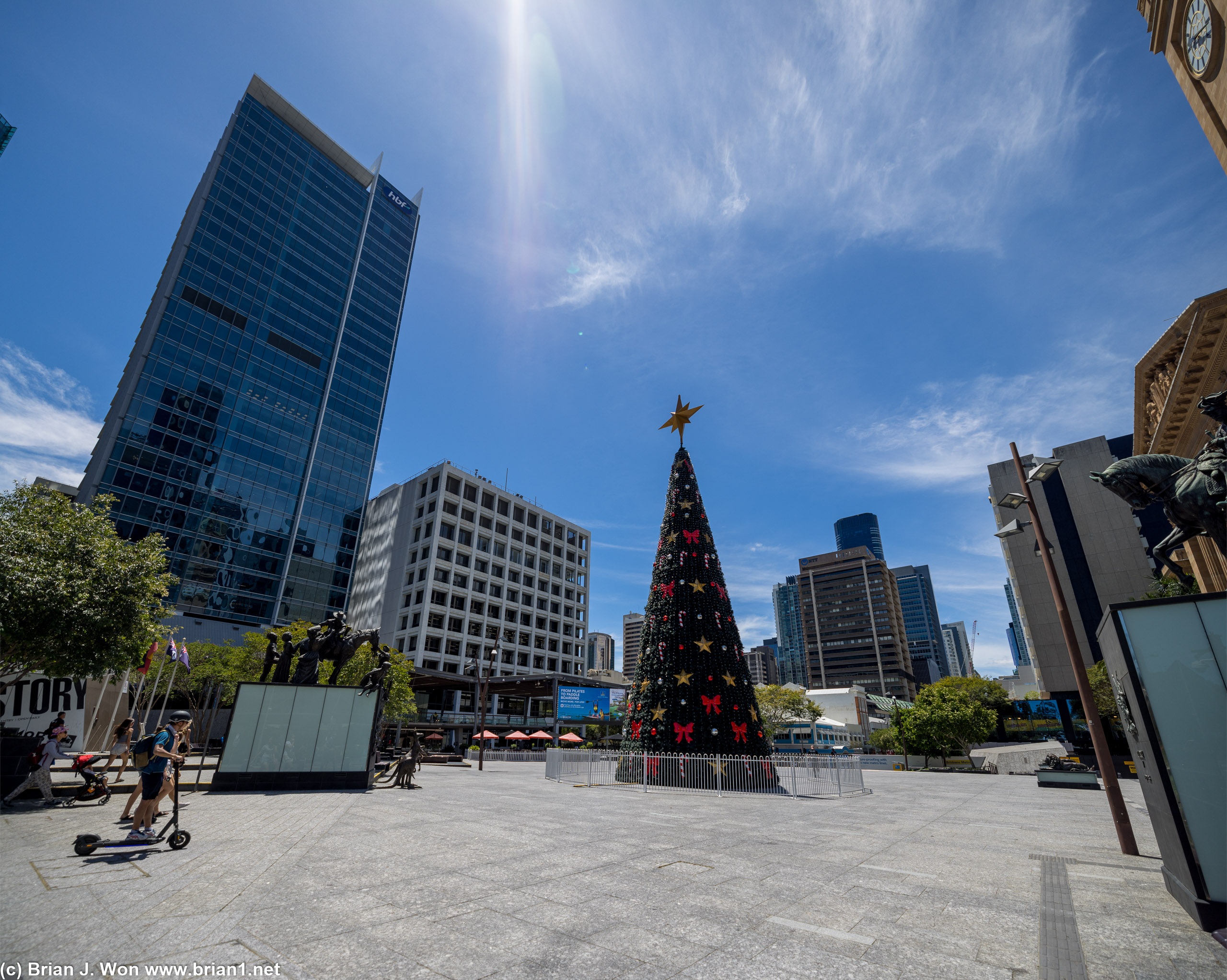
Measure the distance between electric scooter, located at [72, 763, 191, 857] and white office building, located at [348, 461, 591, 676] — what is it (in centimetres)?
5713

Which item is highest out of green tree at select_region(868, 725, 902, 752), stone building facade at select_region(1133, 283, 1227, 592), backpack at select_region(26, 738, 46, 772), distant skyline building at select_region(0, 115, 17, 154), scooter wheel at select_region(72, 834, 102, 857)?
distant skyline building at select_region(0, 115, 17, 154)

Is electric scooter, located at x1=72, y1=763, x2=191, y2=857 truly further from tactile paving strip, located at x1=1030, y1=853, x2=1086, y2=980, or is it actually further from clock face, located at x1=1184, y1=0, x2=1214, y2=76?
clock face, located at x1=1184, y1=0, x2=1214, y2=76

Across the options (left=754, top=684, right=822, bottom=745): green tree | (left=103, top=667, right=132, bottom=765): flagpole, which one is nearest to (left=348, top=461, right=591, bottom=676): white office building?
(left=754, top=684, right=822, bottom=745): green tree

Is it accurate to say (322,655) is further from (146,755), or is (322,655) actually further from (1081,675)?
(1081,675)

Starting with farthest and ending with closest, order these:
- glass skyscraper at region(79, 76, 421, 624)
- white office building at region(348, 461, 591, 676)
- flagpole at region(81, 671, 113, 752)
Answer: white office building at region(348, 461, 591, 676) → glass skyscraper at region(79, 76, 421, 624) → flagpole at region(81, 671, 113, 752)

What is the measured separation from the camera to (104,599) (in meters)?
14.5

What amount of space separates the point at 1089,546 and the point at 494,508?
73.1m

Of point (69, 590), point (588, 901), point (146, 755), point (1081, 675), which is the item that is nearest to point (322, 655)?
point (69, 590)

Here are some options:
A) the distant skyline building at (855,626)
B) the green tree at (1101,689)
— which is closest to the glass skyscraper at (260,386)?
the green tree at (1101,689)

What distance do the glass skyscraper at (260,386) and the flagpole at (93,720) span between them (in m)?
32.9

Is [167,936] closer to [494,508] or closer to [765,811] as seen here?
[765,811]

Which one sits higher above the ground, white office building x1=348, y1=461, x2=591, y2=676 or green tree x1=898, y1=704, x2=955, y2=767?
white office building x1=348, y1=461, x2=591, y2=676

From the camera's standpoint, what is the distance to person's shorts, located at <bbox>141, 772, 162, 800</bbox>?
25.7 ft

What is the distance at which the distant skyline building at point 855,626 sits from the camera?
5595 inches
